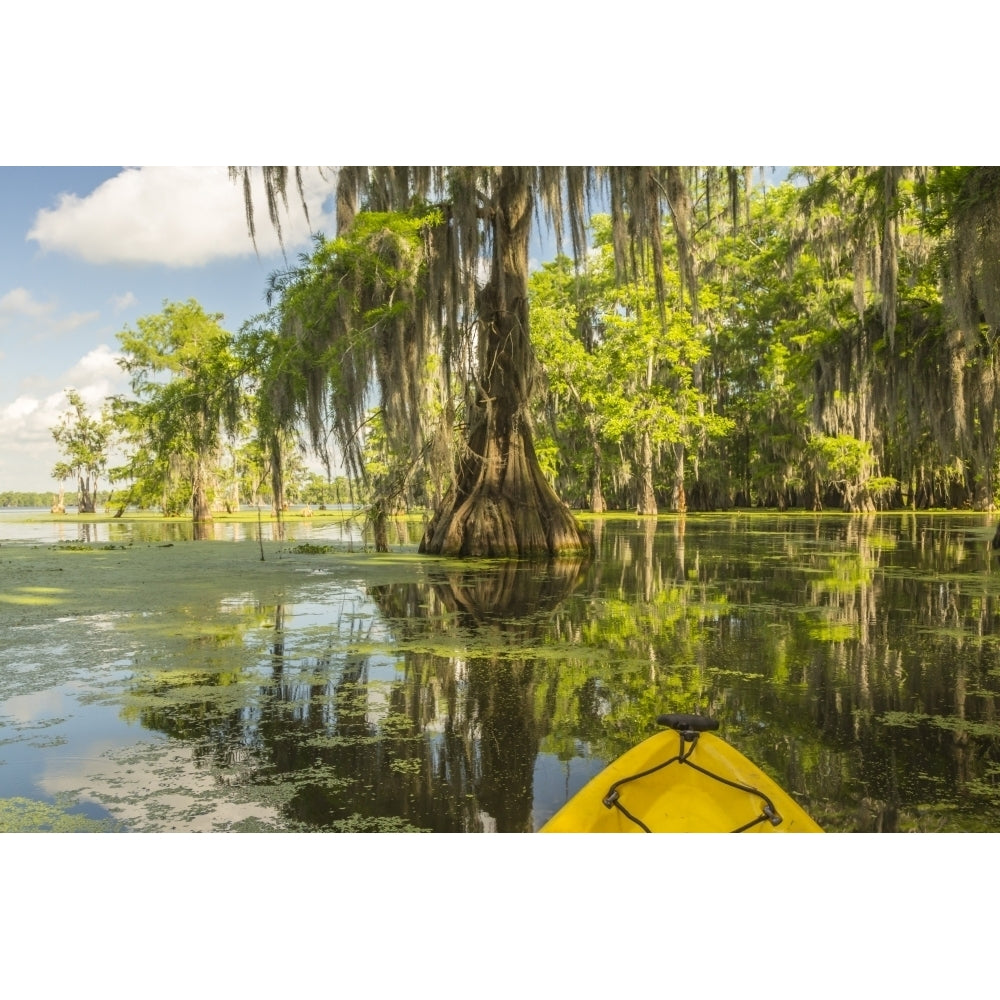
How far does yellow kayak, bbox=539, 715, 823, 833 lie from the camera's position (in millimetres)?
2035

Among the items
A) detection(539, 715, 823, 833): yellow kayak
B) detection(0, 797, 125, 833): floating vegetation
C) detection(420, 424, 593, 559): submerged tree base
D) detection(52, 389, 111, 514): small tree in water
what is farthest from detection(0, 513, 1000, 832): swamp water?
detection(52, 389, 111, 514): small tree in water

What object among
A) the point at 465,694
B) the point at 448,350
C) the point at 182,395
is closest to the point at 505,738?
the point at 465,694

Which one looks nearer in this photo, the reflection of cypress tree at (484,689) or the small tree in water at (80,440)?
the reflection of cypress tree at (484,689)

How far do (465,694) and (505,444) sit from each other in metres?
6.54

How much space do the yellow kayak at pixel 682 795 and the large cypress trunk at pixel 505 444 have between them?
7.78 metres

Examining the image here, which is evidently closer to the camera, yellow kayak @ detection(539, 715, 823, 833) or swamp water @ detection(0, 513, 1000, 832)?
yellow kayak @ detection(539, 715, 823, 833)

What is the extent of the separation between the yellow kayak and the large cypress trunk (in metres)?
7.78

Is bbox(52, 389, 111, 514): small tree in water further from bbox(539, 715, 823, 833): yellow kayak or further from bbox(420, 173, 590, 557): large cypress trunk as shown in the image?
bbox(539, 715, 823, 833): yellow kayak

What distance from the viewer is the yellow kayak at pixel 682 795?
2.04 meters

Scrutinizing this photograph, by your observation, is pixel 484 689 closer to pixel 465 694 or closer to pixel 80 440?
pixel 465 694

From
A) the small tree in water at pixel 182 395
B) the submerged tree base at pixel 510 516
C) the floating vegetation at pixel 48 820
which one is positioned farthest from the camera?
the small tree in water at pixel 182 395

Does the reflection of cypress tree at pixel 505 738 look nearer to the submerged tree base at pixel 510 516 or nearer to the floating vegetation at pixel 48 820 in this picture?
the floating vegetation at pixel 48 820

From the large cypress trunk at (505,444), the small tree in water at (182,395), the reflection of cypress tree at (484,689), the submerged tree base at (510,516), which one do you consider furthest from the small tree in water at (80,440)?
the reflection of cypress tree at (484,689)
